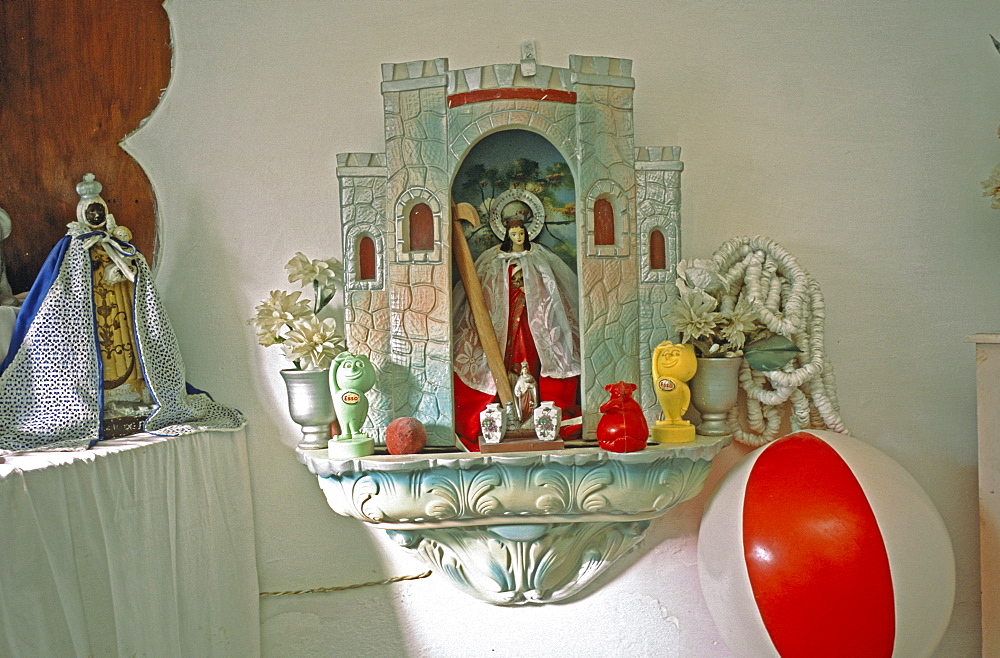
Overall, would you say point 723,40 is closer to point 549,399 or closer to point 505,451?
point 549,399

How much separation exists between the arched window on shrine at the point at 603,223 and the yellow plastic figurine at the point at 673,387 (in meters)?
0.25

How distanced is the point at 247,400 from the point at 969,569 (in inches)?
69.3

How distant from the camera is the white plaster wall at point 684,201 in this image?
1741 mm

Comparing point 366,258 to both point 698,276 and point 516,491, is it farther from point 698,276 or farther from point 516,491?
point 698,276

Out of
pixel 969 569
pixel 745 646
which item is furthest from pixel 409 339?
pixel 969 569

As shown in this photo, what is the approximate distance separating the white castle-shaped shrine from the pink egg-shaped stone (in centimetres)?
7

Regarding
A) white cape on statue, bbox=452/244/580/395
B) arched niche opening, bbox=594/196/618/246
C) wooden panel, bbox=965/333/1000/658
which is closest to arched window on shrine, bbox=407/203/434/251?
white cape on statue, bbox=452/244/580/395

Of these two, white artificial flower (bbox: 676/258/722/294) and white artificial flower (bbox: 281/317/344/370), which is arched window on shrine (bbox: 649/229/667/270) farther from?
white artificial flower (bbox: 281/317/344/370)

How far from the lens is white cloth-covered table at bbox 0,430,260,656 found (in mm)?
1113

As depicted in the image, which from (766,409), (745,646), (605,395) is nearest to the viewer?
(745,646)

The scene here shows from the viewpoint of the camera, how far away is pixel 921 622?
1.34 meters

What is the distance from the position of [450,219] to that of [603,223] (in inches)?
13.0

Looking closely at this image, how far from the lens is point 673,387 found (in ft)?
5.01

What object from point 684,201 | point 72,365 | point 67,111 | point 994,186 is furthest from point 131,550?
point 994,186
